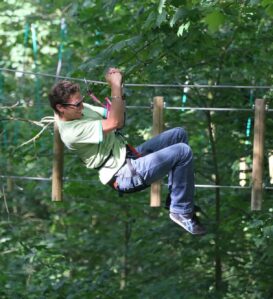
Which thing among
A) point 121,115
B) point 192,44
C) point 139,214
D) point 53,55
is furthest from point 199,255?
point 53,55

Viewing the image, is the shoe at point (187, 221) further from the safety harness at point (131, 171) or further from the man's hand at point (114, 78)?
the man's hand at point (114, 78)

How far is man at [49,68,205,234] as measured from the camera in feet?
13.3

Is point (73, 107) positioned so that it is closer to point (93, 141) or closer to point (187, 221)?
point (93, 141)

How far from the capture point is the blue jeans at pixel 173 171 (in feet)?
13.5

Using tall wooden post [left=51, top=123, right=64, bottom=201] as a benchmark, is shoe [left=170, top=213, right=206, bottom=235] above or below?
below

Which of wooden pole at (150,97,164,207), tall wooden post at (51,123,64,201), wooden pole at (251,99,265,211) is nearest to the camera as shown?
wooden pole at (251,99,265,211)

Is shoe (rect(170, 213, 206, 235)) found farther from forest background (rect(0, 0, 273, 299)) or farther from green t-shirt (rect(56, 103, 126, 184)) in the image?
forest background (rect(0, 0, 273, 299))

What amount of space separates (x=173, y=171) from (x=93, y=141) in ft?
1.51

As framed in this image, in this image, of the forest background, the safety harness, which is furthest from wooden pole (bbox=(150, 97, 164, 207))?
the forest background

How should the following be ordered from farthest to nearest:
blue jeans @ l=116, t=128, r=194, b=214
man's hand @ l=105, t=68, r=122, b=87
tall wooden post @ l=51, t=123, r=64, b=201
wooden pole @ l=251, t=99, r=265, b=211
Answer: tall wooden post @ l=51, t=123, r=64, b=201
wooden pole @ l=251, t=99, r=265, b=211
blue jeans @ l=116, t=128, r=194, b=214
man's hand @ l=105, t=68, r=122, b=87

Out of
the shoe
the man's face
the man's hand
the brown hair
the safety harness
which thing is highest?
the man's hand

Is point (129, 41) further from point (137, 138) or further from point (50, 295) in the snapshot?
point (50, 295)

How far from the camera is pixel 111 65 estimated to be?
17.4ft

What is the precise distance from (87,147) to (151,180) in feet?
1.27
